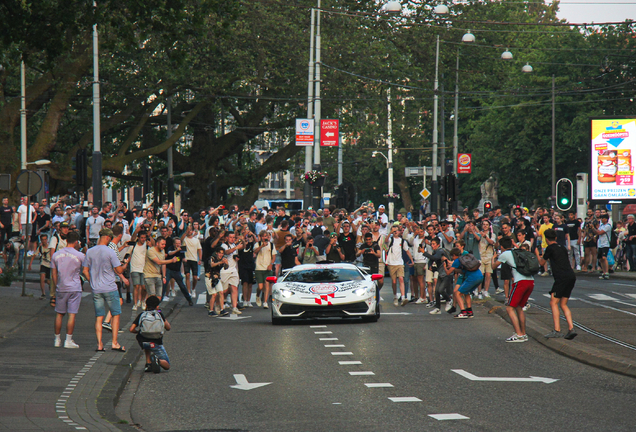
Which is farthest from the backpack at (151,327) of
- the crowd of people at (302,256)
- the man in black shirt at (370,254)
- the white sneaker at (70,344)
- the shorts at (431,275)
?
the shorts at (431,275)

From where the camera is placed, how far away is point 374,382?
36.0ft

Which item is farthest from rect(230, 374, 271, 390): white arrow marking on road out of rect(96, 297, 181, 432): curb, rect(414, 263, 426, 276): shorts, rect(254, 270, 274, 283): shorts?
rect(414, 263, 426, 276): shorts

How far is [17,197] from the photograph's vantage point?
117ft

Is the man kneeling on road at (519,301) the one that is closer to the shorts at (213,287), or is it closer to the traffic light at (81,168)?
the shorts at (213,287)

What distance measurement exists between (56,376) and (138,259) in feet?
29.3

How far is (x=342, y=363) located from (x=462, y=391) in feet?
8.56

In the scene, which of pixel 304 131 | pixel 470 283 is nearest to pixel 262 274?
pixel 470 283

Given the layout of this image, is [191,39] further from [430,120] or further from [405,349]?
[430,120]

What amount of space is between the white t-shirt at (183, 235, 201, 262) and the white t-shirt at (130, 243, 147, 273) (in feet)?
7.69

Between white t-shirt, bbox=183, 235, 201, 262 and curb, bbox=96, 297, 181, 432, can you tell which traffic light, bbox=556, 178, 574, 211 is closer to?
white t-shirt, bbox=183, 235, 201, 262

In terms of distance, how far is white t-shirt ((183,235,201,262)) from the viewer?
22.3 meters

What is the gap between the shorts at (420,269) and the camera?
2144 centimetres

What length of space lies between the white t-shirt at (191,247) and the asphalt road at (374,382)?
16.8ft

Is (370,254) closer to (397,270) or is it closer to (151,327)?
(397,270)
